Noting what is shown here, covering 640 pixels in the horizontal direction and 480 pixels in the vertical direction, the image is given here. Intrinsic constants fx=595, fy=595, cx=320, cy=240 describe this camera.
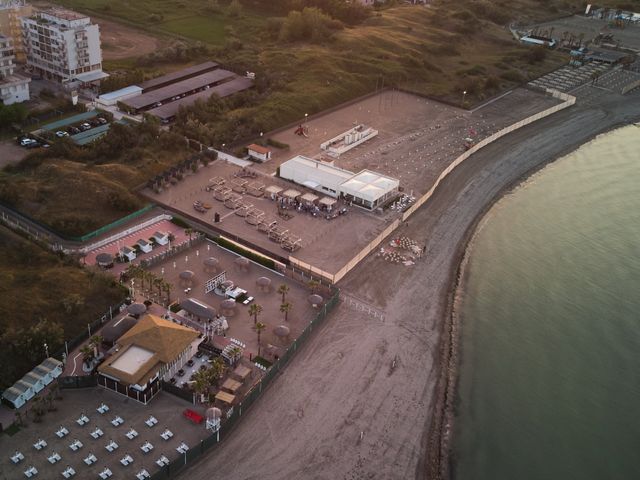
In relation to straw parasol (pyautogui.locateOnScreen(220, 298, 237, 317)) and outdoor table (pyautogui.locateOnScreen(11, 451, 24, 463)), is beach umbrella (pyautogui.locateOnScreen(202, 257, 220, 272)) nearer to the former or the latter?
straw parasol (pyautogui.locateOnScreen(220, 298, 237, 317))

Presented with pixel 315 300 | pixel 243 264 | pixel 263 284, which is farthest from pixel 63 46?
pixel 315 300

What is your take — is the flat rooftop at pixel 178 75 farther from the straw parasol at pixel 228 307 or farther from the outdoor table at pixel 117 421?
the outdoor table at pixel 117 421

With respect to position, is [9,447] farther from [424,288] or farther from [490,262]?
[490,262]

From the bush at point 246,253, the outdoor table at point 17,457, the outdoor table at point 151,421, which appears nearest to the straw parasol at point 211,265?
the bush at point 246,253

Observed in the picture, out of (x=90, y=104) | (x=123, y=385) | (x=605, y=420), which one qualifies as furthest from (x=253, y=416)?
(x=90, y=104)

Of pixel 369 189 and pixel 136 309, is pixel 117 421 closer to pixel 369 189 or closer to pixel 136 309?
pixel 136 309
